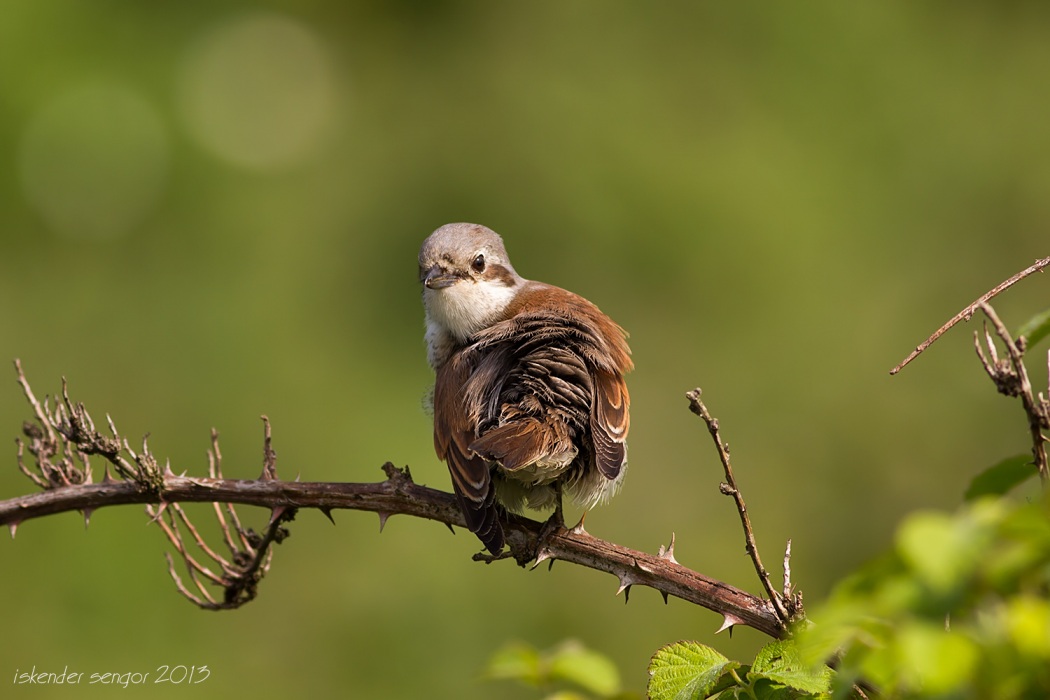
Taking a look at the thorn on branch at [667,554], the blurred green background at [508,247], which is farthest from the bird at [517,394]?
the blurred green background at [508,247]

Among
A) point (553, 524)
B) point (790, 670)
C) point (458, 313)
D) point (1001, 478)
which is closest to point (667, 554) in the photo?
point (553, 524)

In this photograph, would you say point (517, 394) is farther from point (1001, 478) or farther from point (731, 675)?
point (1001, 478)

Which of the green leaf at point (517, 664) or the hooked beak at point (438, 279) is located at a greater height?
the hooked beak at point (438, 279)

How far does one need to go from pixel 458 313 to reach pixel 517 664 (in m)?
2.96

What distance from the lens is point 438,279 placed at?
4.16 m

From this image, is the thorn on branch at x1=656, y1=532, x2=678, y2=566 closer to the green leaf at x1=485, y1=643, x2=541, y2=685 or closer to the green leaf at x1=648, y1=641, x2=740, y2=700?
the green leaf at x1=648, y1=641, x2=740, y2=700

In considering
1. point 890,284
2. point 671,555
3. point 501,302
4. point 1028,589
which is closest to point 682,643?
point 671,555

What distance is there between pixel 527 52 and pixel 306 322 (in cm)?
416

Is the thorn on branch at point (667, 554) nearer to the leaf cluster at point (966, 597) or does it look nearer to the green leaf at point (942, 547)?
the leaf cluster at point (966, 597)

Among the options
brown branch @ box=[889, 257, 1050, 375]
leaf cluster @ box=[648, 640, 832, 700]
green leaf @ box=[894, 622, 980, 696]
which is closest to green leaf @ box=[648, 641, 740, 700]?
leaf cluster @ box=[648, 640, 832, 700]

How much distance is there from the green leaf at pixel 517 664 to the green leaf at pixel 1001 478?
64cm

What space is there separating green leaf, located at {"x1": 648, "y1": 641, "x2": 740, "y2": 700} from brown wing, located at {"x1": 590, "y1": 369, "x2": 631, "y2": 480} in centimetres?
128

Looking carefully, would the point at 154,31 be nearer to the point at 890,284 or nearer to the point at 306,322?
the point at 306,322

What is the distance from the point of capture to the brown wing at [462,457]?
3.15 meters
